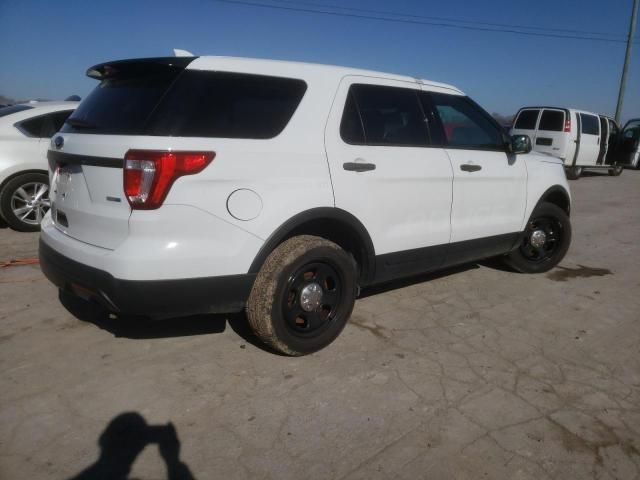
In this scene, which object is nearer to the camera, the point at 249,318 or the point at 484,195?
the point at 249,318

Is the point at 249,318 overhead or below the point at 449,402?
overhead

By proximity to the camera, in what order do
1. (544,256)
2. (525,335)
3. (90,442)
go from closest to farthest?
1. (90,442)
2. (525,335)
3. (544,256)

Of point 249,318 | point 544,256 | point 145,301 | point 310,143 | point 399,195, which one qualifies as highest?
point 310,143

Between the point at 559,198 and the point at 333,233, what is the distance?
10.0 feet

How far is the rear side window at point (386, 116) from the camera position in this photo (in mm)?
3201

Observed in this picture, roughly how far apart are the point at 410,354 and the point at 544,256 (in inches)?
106

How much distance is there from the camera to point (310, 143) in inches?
Result: 114

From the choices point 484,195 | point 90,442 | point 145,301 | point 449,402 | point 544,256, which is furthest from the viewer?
point 544,256

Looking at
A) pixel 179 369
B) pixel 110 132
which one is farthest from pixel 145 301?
pixel 110 132

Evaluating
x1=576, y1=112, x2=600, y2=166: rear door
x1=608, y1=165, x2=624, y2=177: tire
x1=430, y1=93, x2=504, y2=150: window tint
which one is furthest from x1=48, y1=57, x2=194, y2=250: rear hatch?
x1=608, y1=165, x2=624, y2=177: tire

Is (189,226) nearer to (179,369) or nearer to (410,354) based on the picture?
(179,369)

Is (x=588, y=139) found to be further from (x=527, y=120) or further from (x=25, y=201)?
(x=25, y=201)

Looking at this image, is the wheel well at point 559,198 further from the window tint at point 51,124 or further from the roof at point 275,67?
the window tint at point 51,124

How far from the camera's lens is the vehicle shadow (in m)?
3.37
